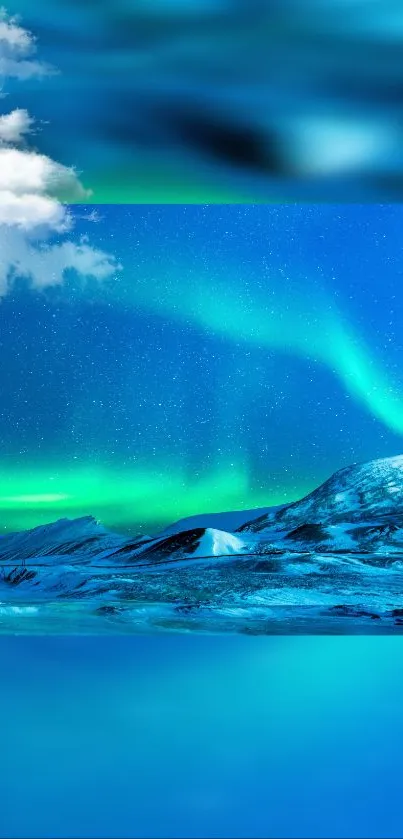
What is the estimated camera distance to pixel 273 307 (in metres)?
14.8

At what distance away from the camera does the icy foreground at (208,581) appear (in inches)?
419

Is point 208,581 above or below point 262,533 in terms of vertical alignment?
below

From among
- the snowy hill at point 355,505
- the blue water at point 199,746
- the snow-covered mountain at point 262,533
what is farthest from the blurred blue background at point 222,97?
the snowy hill at point 355,505

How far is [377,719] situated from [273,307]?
11306 mm

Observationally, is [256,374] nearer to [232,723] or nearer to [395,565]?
[232,723]

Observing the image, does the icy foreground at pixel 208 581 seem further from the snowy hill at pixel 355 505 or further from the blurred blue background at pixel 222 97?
the blurred blue background at pixel 222 97

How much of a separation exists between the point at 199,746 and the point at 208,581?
718 inches

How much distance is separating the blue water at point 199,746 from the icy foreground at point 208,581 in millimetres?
3207

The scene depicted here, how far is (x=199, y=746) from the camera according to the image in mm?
3443

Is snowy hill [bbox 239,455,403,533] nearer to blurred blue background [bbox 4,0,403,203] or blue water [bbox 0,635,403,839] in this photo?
blurred blue background [bbox 4,0,403,203]

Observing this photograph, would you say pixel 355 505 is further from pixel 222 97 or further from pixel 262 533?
pixel 222 97

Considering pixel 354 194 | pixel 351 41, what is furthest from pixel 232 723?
pixel 354 194

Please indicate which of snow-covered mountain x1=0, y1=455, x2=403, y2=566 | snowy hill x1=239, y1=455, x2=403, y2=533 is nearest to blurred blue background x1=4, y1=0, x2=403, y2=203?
snow-covered mountain x1=0, y1=455, x2=403, y2=566

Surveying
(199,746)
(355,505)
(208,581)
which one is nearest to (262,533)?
(208,581)
